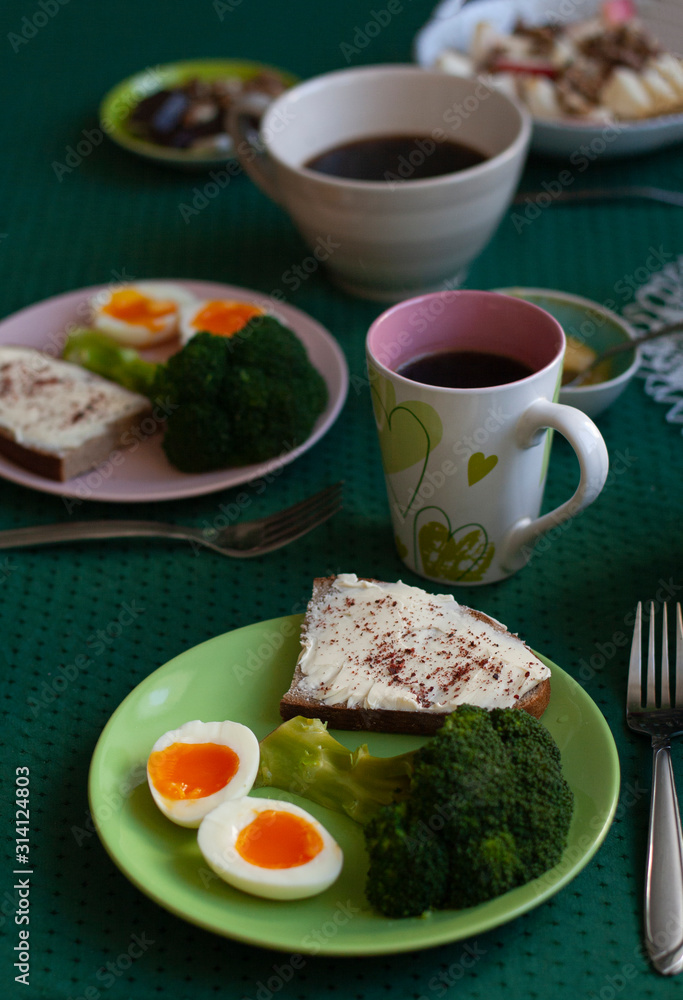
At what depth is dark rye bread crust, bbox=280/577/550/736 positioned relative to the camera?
111 centimetres

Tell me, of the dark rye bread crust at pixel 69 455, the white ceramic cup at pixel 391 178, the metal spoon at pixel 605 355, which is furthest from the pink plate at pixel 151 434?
the metal spoon at pixel 605 355

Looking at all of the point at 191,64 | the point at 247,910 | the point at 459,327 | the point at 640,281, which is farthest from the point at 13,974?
the point at 191,64

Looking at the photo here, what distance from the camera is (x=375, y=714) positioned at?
3.68ft

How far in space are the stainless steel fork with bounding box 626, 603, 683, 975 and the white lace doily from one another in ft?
1.89

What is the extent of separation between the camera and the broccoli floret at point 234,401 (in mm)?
1562

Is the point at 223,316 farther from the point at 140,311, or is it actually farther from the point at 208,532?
the point at 208,532

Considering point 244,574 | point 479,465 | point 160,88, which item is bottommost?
point 244,574

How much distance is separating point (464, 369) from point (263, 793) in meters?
0.70

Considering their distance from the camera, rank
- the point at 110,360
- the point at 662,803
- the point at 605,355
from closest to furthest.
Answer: the point at 662,803, the point at 605,355, the point at 110,360

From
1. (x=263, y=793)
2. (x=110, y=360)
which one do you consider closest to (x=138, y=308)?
(x=110, y=360)

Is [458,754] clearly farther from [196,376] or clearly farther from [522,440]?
[196,376]

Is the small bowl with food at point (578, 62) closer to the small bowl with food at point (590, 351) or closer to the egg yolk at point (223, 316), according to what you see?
the small bowl with food at point (590, 351)

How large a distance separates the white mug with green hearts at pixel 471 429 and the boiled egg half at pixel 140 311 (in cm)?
70

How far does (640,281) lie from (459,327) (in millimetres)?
802
